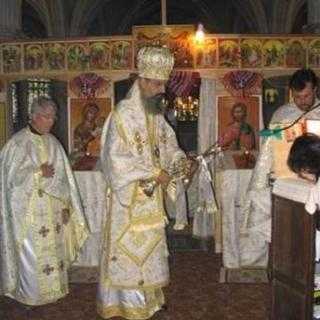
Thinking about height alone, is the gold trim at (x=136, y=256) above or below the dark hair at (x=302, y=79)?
below

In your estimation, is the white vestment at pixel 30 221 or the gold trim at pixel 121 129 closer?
the gold trim at pixel 121 129

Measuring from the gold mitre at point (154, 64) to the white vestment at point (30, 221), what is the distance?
3.48 feet

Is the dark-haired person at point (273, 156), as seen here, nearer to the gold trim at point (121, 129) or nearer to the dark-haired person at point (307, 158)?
the dark-haired person at point (307, 158)

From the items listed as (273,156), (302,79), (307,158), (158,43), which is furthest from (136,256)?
(158,43)

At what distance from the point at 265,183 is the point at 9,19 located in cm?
553

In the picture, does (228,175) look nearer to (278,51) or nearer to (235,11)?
(278,51)

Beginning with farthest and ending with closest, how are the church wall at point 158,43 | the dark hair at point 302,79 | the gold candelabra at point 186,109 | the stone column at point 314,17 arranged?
the gold candelabra at point 186,109 → the stone column at point 314,17 → the church wall at point 158,43 → the dark hair at point 302,79

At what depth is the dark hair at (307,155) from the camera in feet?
9.17

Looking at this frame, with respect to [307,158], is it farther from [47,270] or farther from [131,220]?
[47,270]

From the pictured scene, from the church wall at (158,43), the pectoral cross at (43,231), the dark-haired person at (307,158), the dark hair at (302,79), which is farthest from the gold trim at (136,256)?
the church wall at (158,43)

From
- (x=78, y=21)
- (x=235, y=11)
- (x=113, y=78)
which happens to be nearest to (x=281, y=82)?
(x=113, y=78)

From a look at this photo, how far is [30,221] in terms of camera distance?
4172mm

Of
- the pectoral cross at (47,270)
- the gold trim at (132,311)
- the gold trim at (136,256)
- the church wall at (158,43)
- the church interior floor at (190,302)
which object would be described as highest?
the church wall at (158,43)

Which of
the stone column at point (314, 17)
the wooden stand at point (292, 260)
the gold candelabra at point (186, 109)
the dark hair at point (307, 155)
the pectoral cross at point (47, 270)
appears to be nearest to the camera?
the wooden stand at point (292, 260)
